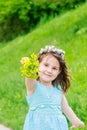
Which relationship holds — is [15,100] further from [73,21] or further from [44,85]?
[73,21]

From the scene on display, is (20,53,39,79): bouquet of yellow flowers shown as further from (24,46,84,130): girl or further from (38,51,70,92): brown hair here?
(38,51,70,92): brown hair

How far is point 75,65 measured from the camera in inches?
422

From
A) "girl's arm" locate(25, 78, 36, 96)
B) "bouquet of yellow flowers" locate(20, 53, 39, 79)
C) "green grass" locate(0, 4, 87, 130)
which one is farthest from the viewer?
"green grass" locate(0, 4, 87, 130)

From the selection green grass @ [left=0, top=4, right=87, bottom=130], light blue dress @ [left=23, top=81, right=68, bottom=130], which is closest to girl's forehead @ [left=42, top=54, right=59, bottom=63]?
light blue dress @ [left=23, top=81, right=68, bottom=130]

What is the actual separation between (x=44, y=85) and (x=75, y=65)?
5339mm

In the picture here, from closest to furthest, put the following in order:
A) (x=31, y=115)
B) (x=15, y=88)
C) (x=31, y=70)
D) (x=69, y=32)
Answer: (x=31, y=70)
(x=31, y=115)
(x=15, y=88)
(x=69, y=32)

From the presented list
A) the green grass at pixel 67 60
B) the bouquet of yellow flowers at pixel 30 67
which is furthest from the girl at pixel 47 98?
the green grass at pixel 67 60

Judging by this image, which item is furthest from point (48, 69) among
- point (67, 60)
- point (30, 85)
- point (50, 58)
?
point (67, 60)

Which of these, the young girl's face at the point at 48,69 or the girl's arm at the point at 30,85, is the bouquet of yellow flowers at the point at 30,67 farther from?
the young girl's face at the point at 48,69

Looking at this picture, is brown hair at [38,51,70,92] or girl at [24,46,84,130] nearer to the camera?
girl at [24,46,84,130]

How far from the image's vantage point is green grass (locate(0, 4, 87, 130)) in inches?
335

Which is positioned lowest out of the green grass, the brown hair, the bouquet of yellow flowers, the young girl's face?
the green grass

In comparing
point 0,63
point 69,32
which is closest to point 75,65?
point 69,32

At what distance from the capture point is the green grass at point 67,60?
8508 millimetres
